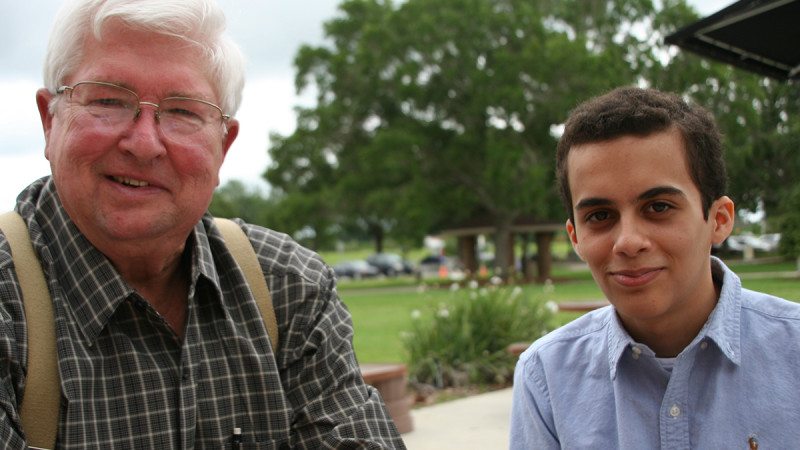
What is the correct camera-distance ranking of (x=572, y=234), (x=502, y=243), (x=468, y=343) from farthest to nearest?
(x=502, y=243)
(x=468, y=343)
(x=572, y=234)

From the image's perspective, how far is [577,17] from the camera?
3716 cm

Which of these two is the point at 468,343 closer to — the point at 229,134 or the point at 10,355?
the point at 229,134

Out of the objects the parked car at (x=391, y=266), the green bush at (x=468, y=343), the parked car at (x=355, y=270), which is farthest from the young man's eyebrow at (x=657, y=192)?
the parked car at (x=391, y=266)

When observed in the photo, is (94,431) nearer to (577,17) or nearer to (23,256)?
(23,256)

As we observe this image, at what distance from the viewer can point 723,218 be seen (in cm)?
215

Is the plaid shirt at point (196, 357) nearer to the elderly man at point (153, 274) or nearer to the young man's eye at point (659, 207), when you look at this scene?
the elderly man at point (153, 274)

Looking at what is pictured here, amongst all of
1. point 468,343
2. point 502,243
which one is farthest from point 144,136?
point 502,243

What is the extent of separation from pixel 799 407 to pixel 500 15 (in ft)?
111

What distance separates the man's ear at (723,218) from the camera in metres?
2.14

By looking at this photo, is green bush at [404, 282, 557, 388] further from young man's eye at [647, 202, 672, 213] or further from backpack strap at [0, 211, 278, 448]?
backpack strap at [0, 211, 278, 448]

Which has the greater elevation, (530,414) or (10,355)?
(10,355)

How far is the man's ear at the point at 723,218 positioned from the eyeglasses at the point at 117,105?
1277mm

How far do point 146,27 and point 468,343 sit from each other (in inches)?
301

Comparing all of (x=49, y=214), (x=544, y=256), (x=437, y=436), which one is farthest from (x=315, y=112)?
(x=49, y=214)
